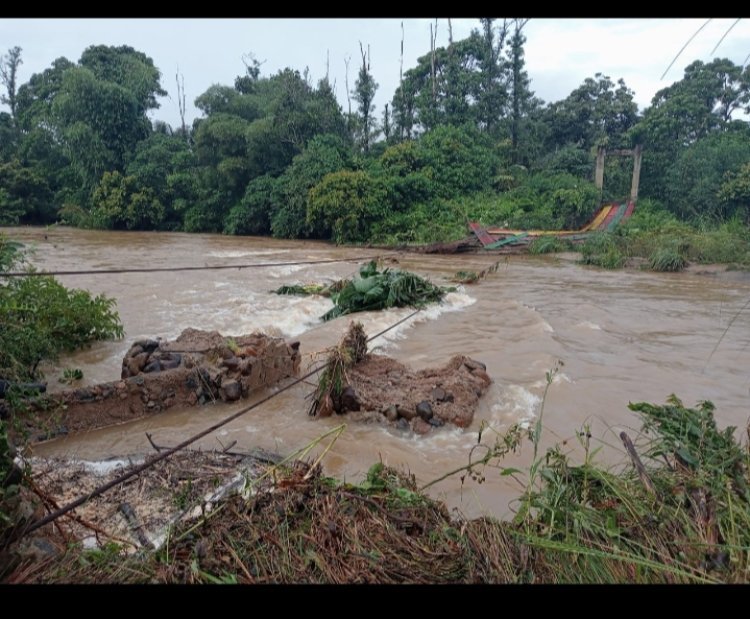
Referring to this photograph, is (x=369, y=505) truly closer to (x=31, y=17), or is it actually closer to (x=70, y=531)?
(x=70, y=531)

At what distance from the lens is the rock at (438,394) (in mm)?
5066

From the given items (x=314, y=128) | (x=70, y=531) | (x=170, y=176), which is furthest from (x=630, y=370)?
(x=170, y=176)

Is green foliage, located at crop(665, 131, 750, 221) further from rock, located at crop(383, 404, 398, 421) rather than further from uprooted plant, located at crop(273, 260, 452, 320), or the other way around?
rock, located at crop(383, 404, 398, 421)

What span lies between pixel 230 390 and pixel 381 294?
5104 mm

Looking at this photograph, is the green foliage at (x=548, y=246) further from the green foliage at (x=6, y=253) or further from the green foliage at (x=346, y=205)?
the green foliage at (x=6, y=253)

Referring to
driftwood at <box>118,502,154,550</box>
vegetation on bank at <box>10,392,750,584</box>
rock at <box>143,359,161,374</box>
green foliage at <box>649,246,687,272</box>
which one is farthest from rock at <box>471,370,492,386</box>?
green foliage at <box>649,246,687,272</box>

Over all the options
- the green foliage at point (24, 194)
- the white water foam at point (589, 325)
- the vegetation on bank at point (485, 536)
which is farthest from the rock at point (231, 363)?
the green foliage at point (24, 194)

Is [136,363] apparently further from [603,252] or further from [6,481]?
[603,252]

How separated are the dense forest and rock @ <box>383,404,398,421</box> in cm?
1844

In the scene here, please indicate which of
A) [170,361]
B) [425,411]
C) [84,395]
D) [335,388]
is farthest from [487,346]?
[84,395]

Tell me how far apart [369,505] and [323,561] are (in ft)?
1.47

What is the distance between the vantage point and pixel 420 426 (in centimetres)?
468

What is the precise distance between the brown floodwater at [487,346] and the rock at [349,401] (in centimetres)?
17

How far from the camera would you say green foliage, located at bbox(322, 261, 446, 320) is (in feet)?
32.4
